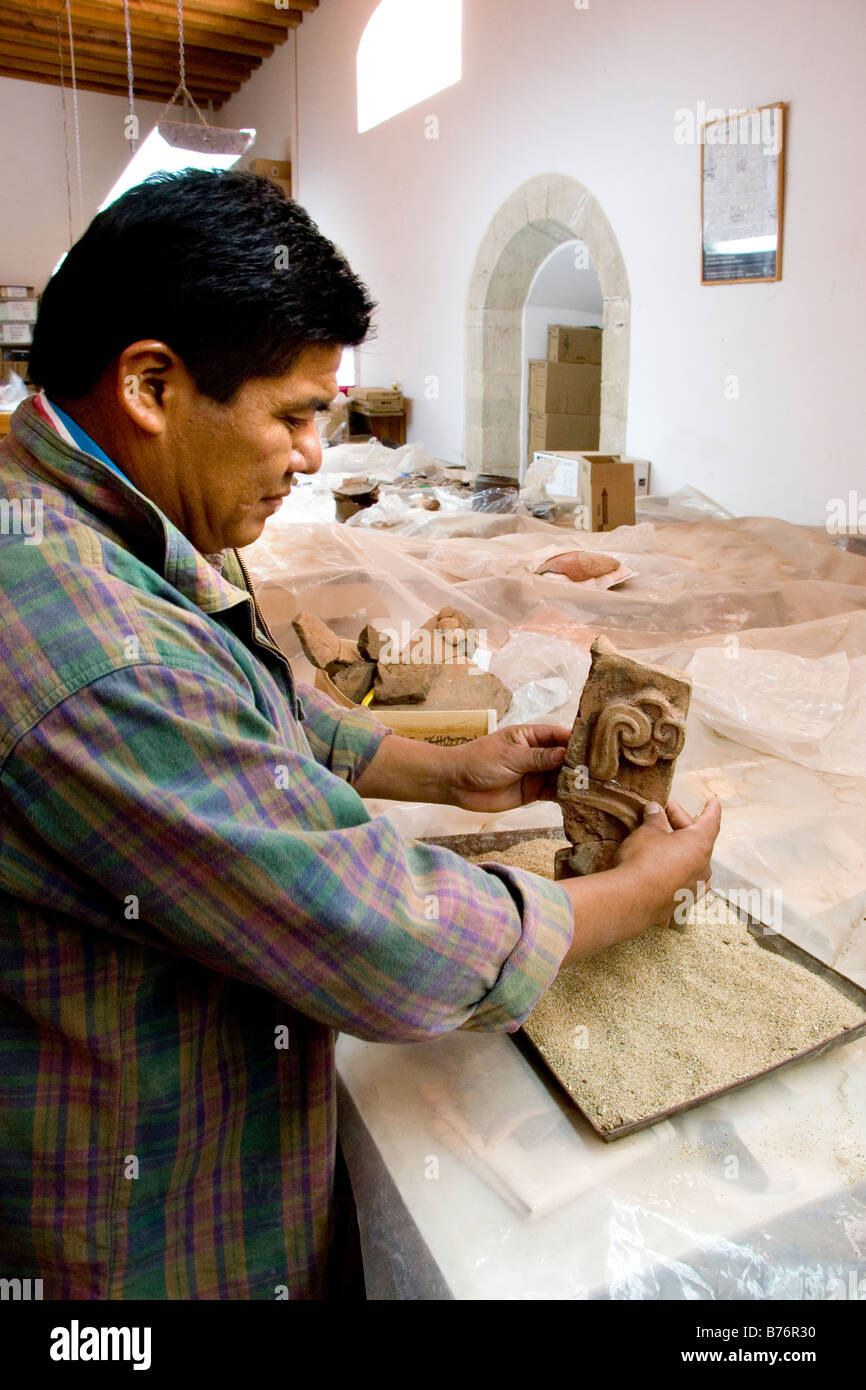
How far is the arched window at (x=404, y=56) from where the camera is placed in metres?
7.47

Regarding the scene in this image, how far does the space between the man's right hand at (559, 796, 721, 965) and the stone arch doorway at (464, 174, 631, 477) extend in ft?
15.4

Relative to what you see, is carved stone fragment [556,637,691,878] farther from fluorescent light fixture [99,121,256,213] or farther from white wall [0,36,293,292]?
white wall [0,36,293,292]

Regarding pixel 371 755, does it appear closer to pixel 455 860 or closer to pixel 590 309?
pixel 455 860

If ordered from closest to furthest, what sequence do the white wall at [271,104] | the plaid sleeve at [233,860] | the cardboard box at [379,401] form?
the plaid sleeve at [233,860], the cardboard box at [379,401], the white wall at [271,104]

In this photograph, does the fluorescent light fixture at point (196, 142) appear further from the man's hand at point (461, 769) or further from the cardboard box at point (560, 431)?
the man's hand at point (461, 769)

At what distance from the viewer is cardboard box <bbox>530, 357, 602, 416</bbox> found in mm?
7078

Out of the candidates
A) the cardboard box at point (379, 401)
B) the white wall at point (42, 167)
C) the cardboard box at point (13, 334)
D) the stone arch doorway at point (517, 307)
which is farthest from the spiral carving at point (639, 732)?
the white wall at point (42, 167)

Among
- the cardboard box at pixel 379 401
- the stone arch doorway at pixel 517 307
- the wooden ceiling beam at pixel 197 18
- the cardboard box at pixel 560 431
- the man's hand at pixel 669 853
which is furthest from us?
the wooden ceiling beam at pixel 197 18

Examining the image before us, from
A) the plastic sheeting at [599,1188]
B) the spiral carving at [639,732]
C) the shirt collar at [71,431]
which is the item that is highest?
the shirt collar at [71,431]

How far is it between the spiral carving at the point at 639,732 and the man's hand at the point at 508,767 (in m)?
0.14

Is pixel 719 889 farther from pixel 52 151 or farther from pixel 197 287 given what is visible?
pixel 52 151

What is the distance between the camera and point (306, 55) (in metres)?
10.2

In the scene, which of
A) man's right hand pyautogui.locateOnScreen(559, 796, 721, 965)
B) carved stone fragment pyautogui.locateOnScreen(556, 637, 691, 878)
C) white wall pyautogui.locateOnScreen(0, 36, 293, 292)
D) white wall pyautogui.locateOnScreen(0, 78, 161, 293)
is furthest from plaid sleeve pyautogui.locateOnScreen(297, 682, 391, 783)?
white wall pyautogui.locateOnScreen(0, 78, 161, 293)

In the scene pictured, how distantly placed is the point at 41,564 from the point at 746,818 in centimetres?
157
